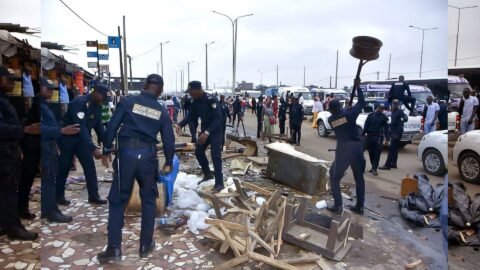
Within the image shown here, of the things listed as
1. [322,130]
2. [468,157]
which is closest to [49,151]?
[322,130]

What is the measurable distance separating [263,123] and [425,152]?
123 inches

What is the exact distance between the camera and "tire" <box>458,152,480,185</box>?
652 cm

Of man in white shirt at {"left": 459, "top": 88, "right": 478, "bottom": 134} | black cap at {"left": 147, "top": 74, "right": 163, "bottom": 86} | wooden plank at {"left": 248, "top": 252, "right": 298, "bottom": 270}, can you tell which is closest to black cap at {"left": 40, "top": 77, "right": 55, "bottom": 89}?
black cap at {"left": 147, "top": 74, "right": 163, "bottom": 86}

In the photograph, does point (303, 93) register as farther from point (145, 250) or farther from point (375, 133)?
point (145, 250)

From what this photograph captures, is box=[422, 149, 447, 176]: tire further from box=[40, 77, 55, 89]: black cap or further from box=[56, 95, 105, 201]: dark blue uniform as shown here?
box=[40, 77, 55, 89]: black cap

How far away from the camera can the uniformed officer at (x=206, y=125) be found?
11.4 ft

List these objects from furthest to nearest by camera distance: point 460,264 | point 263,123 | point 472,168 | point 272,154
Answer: point 472,168 → point 263,123 → point 272,154 → point 460,264

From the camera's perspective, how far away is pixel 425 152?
298cm

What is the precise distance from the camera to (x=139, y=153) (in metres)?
2.94

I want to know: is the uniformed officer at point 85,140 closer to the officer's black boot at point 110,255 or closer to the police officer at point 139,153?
the police officer at point 139,153

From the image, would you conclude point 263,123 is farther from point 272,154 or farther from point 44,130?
point 44,130

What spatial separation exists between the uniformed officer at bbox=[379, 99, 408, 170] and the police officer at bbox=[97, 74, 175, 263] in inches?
78.4

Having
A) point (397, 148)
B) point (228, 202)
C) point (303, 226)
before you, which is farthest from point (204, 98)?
point (397, 148)

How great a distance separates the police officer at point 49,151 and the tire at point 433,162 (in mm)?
2939
